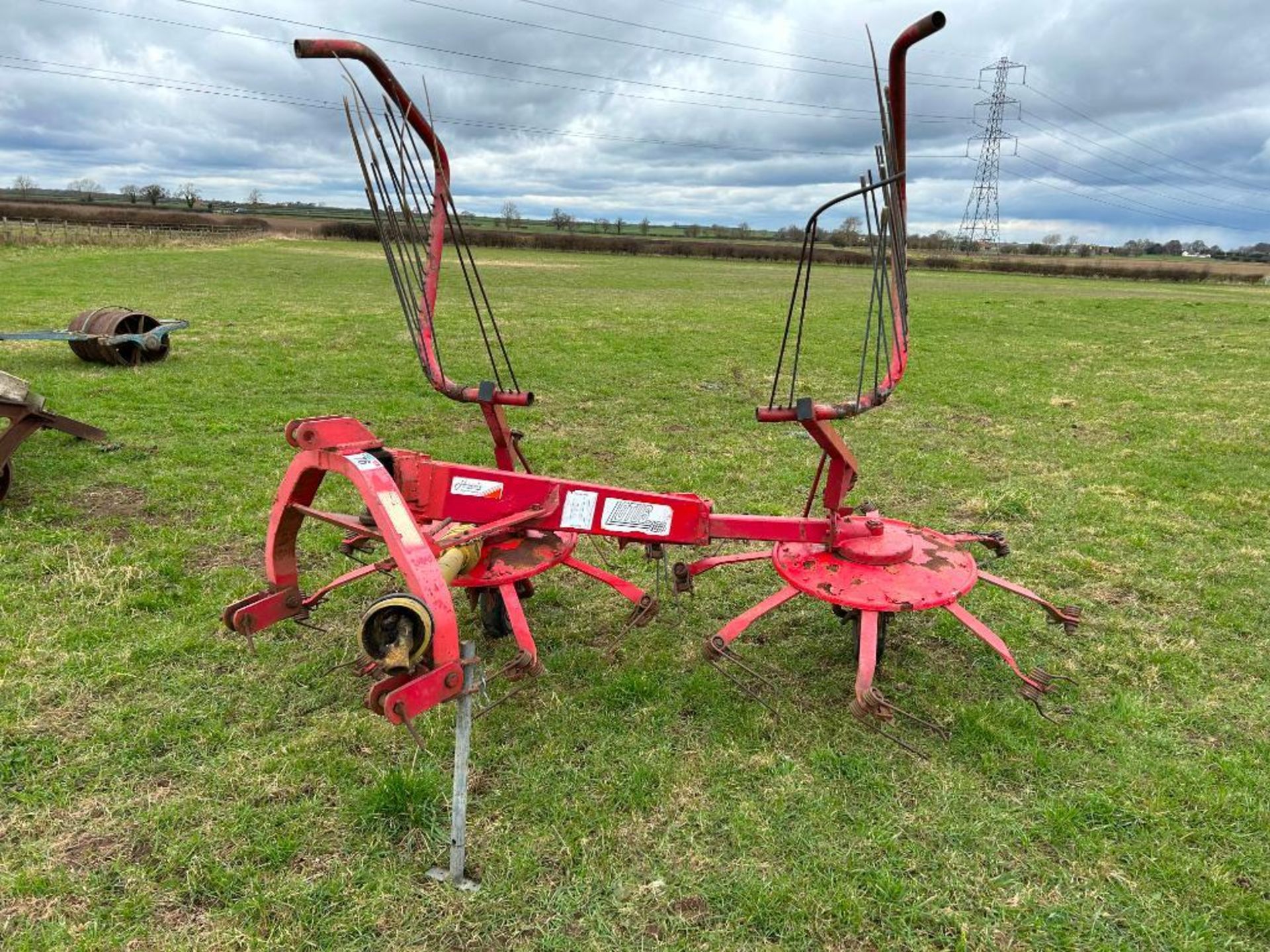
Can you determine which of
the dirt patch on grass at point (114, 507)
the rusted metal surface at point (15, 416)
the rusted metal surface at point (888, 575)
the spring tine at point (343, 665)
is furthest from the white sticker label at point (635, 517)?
the rusted metal surface at point (15, 416)

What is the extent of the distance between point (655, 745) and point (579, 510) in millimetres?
1146

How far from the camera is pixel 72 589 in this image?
15.3ft

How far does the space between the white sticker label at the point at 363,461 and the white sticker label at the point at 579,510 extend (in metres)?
0.89

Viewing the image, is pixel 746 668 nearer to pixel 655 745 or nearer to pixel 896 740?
pixel 655 745

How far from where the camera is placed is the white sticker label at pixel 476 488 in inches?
140

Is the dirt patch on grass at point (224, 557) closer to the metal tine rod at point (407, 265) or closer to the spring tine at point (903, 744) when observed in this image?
the metal tine rod at point (407, 265)

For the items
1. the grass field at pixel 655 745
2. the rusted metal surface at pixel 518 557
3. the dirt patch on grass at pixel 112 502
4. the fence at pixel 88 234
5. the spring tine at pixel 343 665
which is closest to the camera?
the grass field at pixel 655 745

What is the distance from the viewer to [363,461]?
3105 mm

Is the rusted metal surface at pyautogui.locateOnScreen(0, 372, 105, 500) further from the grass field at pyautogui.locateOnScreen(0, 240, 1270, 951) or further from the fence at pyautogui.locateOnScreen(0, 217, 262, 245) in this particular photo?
the fence at pyautogui.locateOnScreen(0, 217, 262, 245)

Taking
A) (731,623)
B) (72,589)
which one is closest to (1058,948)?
(731,623)

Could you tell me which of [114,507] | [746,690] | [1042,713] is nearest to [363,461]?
[746,690]

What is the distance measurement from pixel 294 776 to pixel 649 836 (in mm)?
1524

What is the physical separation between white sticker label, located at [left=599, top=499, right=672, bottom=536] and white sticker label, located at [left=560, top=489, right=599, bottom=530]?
0.06m

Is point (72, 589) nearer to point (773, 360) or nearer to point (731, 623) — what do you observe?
point (731, 623)
